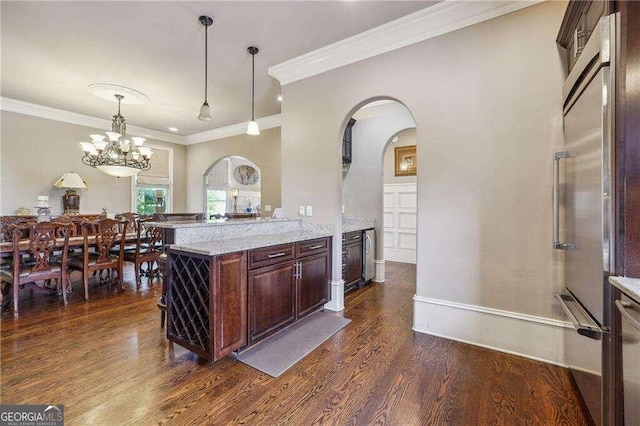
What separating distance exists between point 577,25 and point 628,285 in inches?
68.4

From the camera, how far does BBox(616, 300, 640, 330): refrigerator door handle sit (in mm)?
994

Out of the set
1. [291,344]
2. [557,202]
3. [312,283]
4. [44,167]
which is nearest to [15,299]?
[291,344]

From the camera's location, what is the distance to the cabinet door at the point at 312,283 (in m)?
2.81

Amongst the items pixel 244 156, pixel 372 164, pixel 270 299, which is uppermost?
pixel 244 156

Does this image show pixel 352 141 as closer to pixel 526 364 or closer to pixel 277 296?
pixel 277 296

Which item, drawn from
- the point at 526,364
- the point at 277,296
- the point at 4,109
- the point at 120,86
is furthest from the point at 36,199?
the point at 526,364

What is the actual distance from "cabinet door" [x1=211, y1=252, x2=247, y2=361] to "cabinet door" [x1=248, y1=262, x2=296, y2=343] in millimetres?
84

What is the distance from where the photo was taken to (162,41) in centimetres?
307

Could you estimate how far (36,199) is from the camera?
5.20 meters

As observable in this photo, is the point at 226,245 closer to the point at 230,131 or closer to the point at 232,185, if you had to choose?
the point at 230,131

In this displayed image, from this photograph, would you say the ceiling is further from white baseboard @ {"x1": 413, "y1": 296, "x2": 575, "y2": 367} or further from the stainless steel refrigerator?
white baseboard @ {"x1": 413, "y1": 296, "x2": 575, "y2": 367}

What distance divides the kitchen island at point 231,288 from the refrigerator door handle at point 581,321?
2.01 meters

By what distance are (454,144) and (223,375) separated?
8.71ft

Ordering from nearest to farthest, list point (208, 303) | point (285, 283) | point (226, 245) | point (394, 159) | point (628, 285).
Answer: point (628, 285) → point (208, 303) → point (226, 245) → point (285, 283) → point (394, 159)
